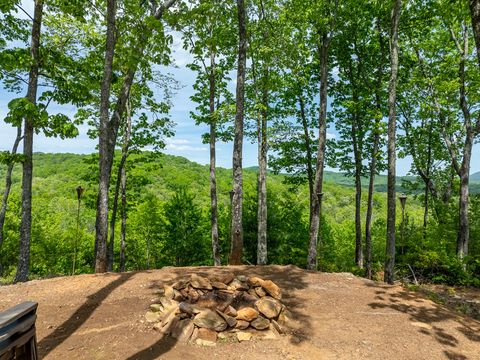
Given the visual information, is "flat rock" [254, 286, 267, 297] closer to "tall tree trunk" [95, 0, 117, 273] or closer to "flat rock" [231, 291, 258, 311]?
"flat rock" [231, 291, 258, 311]

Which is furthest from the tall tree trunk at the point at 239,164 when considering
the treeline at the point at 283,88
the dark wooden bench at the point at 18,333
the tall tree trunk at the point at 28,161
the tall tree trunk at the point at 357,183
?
the tall tree trunk at the point at 357,183

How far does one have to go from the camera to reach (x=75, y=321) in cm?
579

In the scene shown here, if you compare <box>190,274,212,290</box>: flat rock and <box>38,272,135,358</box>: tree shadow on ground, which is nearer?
<box>38,272,135,358</box>: tree shadow on ground

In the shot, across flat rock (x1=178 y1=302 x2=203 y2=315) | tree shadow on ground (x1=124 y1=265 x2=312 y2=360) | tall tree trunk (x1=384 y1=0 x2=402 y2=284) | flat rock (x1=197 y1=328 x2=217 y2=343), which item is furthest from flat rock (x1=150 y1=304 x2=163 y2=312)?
tall tree trunk (x1=384 y1=0 x2=402 y2=284)

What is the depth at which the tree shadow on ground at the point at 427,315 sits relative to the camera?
607 centimetres

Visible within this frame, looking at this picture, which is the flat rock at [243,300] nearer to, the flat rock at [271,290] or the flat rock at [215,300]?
the flat rock at [215,300]

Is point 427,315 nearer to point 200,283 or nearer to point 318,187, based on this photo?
point 200,283

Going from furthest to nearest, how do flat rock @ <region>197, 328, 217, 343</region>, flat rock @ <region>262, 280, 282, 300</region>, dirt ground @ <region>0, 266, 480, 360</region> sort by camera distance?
flat rock @ <region>262, 280, 282, 300</region> < flat rock @ <region>197, 328, 217, 343</region> < dirt ground @ <region>0, 266, 480, 360</region>

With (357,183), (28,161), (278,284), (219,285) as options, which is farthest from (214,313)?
(357,183)

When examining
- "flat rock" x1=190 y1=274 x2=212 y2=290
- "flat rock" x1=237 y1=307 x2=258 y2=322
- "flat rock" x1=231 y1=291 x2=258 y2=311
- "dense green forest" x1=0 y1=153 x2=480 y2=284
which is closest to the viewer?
"flat rock" x1=237 y1=307 x2=258 y2=322

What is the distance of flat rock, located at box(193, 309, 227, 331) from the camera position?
566 cm

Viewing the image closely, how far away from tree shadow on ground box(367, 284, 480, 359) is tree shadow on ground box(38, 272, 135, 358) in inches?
239

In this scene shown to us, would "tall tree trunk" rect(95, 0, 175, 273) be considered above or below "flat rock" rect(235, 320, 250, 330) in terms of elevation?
above

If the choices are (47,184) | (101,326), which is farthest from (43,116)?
(47,184)
